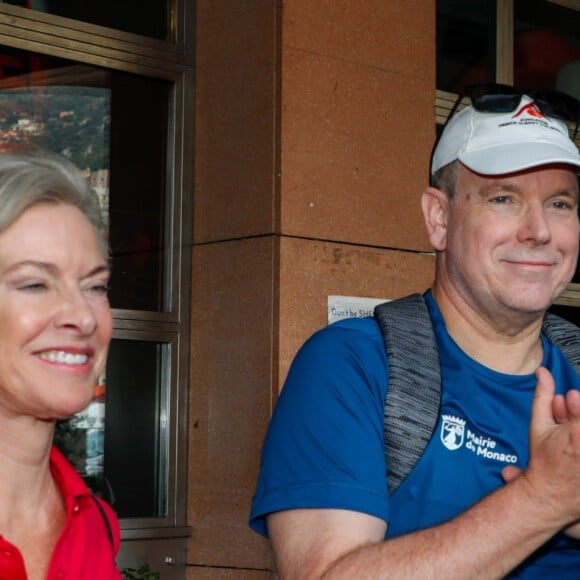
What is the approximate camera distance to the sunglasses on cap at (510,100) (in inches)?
136

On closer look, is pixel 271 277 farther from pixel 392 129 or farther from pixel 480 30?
pixel 480 30

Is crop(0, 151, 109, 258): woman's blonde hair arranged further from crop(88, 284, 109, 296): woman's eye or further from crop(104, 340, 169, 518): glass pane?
crop(104, 340, 169, 518): glass pane

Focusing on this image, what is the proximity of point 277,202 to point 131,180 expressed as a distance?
719 mm

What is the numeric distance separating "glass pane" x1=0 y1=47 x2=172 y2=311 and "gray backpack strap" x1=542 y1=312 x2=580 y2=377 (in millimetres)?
2420

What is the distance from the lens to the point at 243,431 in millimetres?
5297

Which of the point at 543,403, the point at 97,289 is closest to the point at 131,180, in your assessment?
the point at 97,289

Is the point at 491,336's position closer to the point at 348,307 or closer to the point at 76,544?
the point at 76,544

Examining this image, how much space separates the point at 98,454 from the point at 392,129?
186 cm

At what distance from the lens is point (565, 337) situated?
352cm

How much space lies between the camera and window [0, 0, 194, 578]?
5.34 m

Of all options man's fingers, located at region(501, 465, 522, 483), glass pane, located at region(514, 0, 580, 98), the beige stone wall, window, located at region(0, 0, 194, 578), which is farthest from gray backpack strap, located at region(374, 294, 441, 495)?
glass pane, located at region(514, 0, 580, 98)

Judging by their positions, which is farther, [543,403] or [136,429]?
[136,429]

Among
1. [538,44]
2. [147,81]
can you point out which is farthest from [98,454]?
[538,44]

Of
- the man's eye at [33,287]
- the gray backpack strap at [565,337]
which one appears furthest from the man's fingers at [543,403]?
the man's eye at [33,287]
